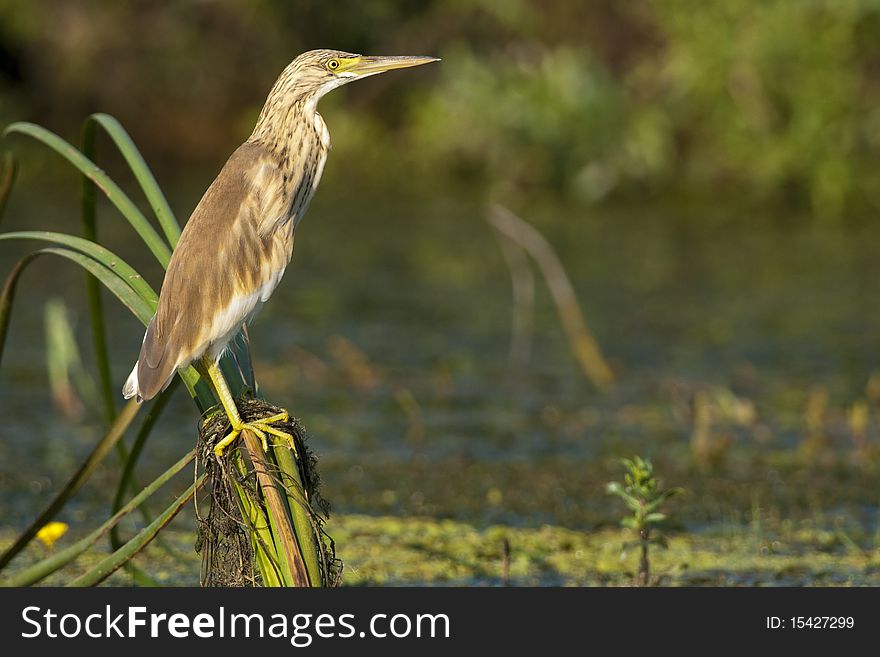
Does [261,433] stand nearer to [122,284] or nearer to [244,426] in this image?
[244,426]

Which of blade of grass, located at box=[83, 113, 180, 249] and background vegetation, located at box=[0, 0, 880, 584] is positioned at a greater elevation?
background vegetation, located at box=[0, 0, 880, 584]

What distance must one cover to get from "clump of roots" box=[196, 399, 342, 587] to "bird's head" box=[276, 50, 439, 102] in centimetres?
67

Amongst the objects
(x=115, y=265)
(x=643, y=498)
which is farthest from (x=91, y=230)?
(x=643, y=498)

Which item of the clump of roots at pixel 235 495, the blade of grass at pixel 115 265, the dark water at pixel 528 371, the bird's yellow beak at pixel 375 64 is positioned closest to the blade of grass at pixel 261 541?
the clump of roots at pixel 235 495

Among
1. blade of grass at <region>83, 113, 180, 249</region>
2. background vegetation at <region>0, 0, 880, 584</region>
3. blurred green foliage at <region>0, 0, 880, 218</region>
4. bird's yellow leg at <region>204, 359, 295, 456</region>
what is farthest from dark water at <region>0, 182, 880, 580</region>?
bird's yellow leg at <region>204, 359, 295, 456</region>

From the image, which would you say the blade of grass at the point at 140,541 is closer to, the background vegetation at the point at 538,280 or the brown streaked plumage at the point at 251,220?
the brown streaked plumage at the point at 251,220

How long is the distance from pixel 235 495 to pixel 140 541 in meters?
0.19

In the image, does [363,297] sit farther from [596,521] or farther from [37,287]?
[596,521]

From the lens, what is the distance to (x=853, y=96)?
36.9ft

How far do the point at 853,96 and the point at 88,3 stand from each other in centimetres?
665

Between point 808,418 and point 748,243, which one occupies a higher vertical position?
point 748,243

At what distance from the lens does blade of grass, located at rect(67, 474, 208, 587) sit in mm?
2735

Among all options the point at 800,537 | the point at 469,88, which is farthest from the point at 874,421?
the point at 469,88

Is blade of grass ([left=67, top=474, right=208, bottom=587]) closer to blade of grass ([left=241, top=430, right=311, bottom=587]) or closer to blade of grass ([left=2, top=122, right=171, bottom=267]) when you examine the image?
blade of grass ([left=241, top=430, right=311, bottom=587])
